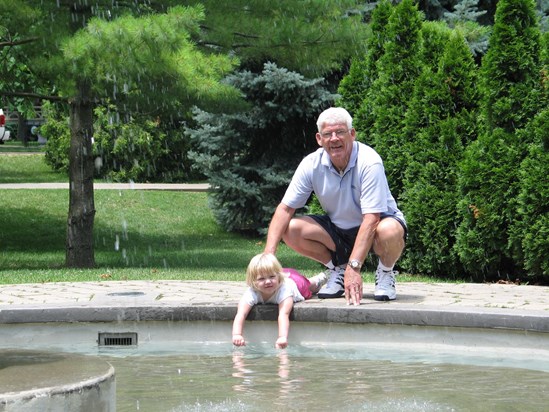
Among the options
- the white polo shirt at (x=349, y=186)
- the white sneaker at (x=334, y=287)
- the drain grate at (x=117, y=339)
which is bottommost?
the drain grate at (x=117, y=339)

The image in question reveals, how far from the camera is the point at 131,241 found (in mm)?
15625

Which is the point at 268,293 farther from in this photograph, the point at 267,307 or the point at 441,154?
the point at 441,154

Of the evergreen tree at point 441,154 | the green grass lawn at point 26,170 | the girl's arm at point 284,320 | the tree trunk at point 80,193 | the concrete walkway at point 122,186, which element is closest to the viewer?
the girl's arm at point 284,320

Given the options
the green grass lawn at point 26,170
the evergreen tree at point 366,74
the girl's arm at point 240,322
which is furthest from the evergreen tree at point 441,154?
the green grass lawn at point 26,170

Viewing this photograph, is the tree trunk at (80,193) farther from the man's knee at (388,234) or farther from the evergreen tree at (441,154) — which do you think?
the man's knee at (388,234)

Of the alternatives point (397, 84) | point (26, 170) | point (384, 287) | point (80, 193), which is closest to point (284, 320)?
point (384, 287)

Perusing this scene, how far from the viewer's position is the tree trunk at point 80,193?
39.5 feet

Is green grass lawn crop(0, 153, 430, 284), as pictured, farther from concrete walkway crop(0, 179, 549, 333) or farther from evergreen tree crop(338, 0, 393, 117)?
concrete walkway crop(0, 179, 549, 333)

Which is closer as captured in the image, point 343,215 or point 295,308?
point 295,308

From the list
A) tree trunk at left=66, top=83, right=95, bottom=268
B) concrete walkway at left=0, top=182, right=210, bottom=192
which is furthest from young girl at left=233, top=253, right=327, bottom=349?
concrete walkway at left=0, top=182, right=210, bottom=192

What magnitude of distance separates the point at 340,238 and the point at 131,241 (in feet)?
29.8

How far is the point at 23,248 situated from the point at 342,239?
29.2 ft

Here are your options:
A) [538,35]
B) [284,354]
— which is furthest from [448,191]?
[284,354]

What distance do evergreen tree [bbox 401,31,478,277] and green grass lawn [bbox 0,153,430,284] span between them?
44 cm
